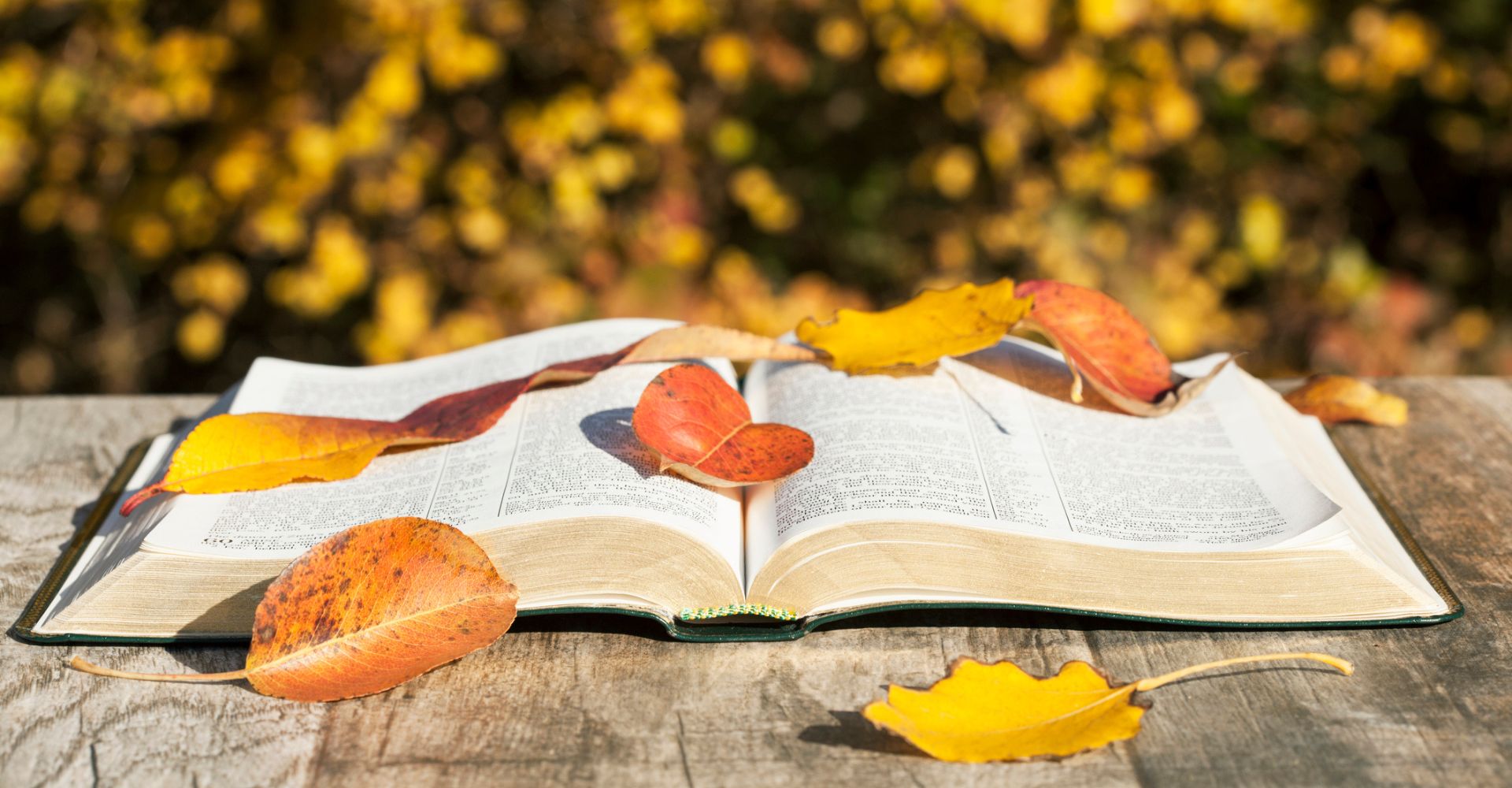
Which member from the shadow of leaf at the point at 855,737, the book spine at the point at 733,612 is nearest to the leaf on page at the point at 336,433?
the book spine at the point at 733,612

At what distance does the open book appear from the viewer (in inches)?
30.6

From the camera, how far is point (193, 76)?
2.28 metres

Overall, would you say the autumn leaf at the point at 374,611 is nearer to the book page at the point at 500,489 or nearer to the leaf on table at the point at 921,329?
the book page at the point at 500,489

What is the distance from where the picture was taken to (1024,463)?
89cm

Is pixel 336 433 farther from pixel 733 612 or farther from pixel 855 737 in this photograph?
pixel 855 737

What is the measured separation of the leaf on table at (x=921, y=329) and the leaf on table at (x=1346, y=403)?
1.21 feet

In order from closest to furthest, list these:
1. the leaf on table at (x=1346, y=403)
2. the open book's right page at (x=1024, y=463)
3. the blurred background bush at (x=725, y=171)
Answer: the open book's right page at (x=1024, y=463) < the leaf on table at (x=1346, y=403) < the blurred background bush at (x=725, y=171)

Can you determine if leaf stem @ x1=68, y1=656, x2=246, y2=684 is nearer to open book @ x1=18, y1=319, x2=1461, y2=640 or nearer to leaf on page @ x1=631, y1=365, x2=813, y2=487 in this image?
open book @ x1=18, y1=319, x2=1461, y2=640

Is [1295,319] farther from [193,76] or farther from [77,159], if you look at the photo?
[77,159]

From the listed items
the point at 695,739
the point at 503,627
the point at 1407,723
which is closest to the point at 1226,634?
the point at 1407,723

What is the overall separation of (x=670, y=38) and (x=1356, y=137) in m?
1.50

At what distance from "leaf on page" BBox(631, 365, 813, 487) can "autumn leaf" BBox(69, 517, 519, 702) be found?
147mm

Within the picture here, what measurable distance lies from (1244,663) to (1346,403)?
46cm

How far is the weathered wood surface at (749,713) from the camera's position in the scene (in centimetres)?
69
